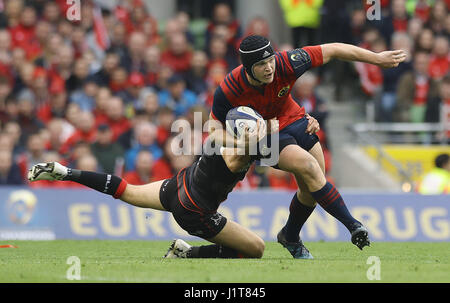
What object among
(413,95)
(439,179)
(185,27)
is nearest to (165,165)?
(185,27)

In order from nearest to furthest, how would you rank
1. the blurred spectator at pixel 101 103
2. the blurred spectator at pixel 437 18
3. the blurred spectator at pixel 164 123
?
the blurred spectator at pixel 164 123, the blurred spectator at pixel 101 103, the blurred spectator at pixel 437 18

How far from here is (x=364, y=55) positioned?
360 inches

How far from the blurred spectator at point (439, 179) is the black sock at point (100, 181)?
6.28 m

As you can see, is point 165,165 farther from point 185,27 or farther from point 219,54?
point 185,27

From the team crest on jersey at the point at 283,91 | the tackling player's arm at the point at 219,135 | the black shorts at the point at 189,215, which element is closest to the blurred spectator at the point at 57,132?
the black shorts at the point at 189,215

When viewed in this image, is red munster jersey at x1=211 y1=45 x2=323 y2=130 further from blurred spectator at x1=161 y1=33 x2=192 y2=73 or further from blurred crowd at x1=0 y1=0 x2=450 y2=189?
blurred spectator at x1=161 y1=33 x2=192 y2=73

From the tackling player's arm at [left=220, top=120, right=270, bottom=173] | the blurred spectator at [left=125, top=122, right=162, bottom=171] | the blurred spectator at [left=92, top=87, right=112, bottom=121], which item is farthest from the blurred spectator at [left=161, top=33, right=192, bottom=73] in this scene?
the tackling player's arm at [left=220, top=120, right=270, bottom=173]

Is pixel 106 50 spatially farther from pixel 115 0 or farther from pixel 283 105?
pixel 283 105

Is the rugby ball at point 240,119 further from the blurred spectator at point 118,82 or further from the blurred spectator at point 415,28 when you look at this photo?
the blurred spectator at point 415,28

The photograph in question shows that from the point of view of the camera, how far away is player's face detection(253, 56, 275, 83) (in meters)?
8.87

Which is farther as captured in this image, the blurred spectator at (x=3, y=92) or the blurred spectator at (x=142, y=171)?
the blurred spectator at (x=3, y=92)

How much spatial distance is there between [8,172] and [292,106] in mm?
6098

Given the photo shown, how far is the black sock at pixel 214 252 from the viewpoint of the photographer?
9.56 metres
